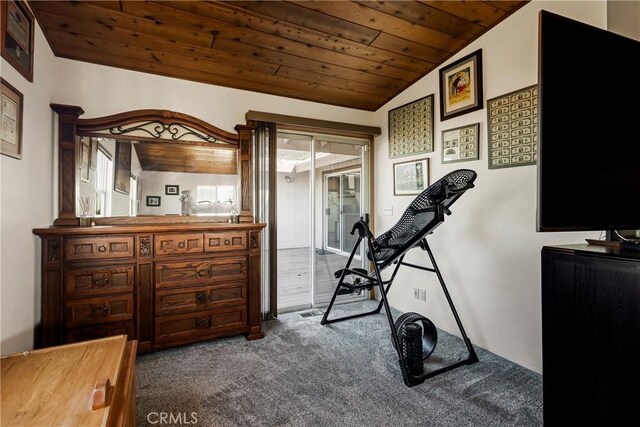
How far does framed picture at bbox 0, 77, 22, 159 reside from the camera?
166 centimetres

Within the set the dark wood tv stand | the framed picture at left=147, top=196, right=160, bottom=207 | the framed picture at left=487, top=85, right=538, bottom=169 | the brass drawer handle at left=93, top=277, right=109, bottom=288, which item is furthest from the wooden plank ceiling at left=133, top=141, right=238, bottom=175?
the dark wood tv stand

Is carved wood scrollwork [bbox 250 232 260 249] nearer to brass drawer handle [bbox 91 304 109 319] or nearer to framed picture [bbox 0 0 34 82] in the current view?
brass drawer handle [bbox 91 304 109 319]

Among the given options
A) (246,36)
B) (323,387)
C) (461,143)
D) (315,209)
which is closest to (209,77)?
(246,36)

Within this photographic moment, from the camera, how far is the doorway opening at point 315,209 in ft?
12.2

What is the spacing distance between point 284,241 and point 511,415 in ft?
8.52

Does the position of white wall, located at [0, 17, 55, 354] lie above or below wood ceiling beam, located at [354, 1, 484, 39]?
below

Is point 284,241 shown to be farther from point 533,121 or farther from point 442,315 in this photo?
point 533,121

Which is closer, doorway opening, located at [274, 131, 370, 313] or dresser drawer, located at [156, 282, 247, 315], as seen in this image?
dresser drawer, located at [156, 282, 247, 315]

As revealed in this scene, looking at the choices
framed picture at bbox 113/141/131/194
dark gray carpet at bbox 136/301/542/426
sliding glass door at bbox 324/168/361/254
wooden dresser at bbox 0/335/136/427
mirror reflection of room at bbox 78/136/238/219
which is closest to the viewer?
wooden dresser at bbox 0/335/136/427

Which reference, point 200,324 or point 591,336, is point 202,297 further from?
point 591,336

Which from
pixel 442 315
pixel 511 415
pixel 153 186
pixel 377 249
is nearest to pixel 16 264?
pixel 153 186

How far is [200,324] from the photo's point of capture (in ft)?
8.74

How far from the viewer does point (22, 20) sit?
1.88m

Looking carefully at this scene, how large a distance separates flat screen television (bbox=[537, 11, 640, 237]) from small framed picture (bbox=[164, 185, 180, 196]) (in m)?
2.93
